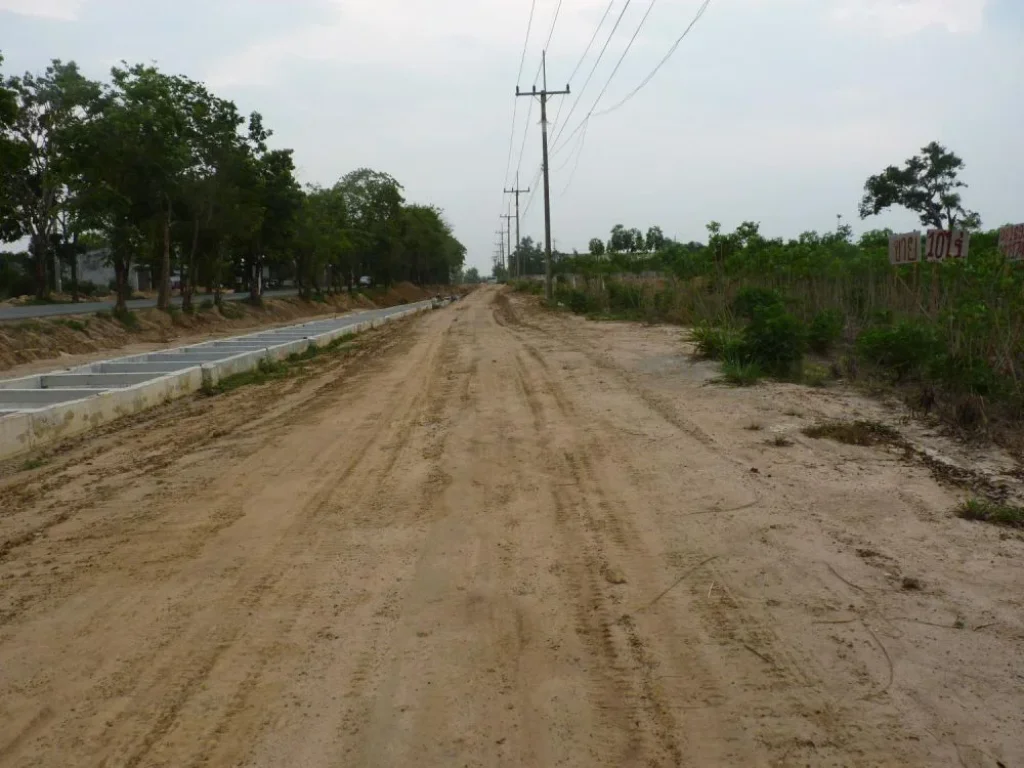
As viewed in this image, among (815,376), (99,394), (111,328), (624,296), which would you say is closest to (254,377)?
(99,394)

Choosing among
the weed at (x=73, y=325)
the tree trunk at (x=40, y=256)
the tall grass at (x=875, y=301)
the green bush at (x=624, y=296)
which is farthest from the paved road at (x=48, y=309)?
the tall grass at (x=875, y=301)

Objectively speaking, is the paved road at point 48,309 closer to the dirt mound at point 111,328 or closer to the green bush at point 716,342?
the dirt mound at point 111,328

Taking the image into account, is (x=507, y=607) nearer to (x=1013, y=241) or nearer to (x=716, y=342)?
(x=1013, y=241)

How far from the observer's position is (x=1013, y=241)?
8.70 m

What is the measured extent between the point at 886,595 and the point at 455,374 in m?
10.2

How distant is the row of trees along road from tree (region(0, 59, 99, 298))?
54 millimetres

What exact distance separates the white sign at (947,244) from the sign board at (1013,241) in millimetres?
368

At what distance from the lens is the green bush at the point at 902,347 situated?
33.2 ft

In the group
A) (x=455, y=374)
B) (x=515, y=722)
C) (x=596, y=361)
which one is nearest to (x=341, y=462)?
(x=515, y=722)

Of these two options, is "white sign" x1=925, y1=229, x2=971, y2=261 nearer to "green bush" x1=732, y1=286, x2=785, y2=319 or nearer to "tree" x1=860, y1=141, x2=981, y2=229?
"green bush" x1=732, y1=286, x2=785, y2=319

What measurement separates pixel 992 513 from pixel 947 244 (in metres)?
4.87

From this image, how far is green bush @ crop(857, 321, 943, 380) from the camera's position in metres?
10.1

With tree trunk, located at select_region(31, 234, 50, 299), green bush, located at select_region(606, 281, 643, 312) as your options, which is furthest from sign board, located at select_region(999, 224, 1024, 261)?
tree trunk, located at select_region(31, 234, 50, 299)

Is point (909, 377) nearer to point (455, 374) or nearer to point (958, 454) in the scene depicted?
point (958, 454)
